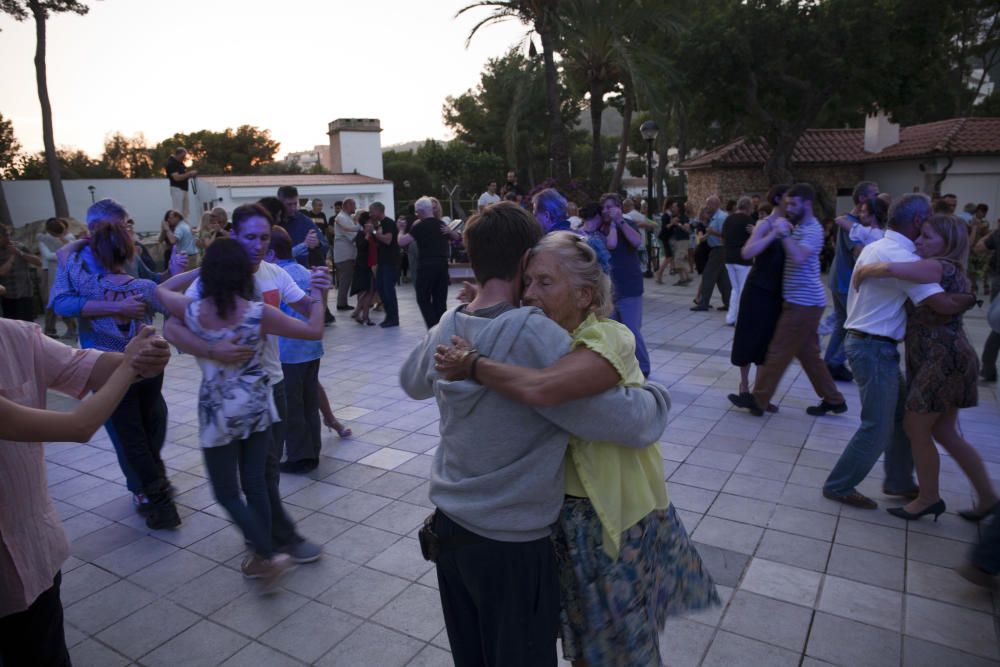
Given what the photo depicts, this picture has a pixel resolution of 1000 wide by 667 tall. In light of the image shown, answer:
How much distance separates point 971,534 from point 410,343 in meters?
6.69

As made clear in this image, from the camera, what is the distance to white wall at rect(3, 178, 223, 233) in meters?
28.4

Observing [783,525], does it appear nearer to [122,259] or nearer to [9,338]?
[9,338]

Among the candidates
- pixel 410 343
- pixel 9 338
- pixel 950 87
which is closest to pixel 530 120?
pixel 950 87

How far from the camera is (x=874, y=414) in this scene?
3514 millimetres

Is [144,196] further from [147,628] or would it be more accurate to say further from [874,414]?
[874,414]

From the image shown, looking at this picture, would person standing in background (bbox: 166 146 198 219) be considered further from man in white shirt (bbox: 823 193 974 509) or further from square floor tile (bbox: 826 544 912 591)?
square floor tile (bbox: 826 544 912 591)

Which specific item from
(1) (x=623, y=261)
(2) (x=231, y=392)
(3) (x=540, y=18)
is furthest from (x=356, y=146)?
(2) (x=231, y=392)

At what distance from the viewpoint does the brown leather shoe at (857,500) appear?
3.76m

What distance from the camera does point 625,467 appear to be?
5.62 feet

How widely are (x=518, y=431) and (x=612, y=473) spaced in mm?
276

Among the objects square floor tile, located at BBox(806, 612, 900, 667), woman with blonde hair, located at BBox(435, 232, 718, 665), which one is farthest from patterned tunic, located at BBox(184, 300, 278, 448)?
square floor tile, located at BBox(806, 612, 900, 667)

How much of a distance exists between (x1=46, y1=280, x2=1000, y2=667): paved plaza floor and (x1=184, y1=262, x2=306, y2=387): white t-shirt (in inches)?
40.6

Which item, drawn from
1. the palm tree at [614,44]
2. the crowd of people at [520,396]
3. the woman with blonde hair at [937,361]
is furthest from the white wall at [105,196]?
the woman with blonde hair at [937,361]

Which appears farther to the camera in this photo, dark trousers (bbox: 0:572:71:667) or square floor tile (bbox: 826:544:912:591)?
square floor tile (bbox: 826:544:912:591)
